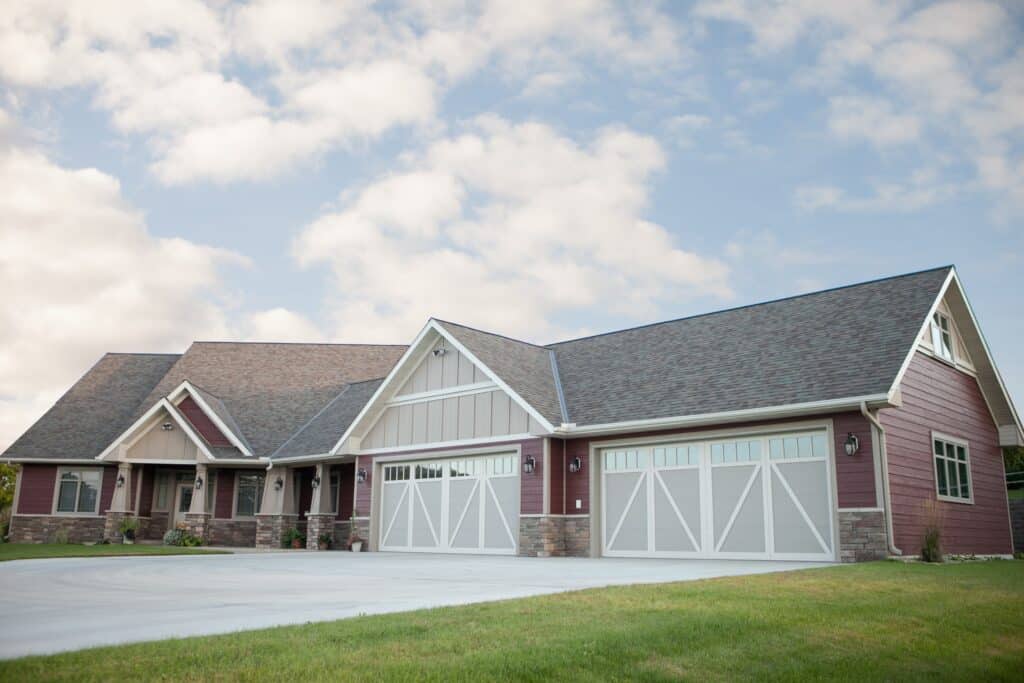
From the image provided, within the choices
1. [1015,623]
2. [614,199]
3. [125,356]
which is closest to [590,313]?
[614,199]

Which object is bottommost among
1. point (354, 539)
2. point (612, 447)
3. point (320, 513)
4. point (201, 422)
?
point (354, 539)

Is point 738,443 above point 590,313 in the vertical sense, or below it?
below

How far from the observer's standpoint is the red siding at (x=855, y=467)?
14.5 meters

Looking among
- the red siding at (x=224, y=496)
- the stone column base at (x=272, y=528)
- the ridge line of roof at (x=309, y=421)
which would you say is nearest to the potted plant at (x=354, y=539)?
the stone column base at (x=272, y=528)

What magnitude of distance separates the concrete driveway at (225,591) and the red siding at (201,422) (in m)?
11.7

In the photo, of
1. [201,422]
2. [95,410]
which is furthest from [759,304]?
[95,410]

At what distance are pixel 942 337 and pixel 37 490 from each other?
28.2 m

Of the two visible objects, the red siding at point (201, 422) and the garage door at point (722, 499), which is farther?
the red siding at point (201, 422)

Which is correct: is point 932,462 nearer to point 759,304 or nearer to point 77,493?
point 759,304

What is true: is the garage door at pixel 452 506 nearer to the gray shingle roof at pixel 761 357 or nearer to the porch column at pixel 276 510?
the gray shingle roof at pixel 761 357

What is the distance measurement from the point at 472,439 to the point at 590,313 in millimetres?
15614

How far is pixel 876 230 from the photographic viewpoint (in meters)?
23.2

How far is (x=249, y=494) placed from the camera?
92.0 feet

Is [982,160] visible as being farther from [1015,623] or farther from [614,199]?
[1015,623]
